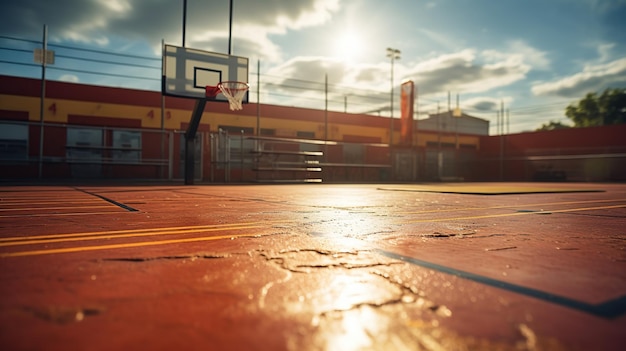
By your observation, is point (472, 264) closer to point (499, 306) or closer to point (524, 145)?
point (499, 306)

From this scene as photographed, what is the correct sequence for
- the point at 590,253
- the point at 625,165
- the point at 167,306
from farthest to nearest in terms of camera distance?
the point at 625,165
the point at 590,253
the point at 167,306

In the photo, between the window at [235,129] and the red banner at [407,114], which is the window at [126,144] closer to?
the window at [235,129]

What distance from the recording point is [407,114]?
1925cm

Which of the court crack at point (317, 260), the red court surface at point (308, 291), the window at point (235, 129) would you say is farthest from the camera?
the window at point (235, 129)

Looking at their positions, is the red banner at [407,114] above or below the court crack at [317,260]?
above

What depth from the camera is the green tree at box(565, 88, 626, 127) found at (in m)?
28.8

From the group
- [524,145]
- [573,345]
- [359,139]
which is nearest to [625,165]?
[524,145]

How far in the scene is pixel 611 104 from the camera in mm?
28984

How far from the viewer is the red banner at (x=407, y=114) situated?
19.2 meters

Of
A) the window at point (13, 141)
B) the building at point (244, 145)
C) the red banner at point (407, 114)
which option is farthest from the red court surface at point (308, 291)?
the red banner at point (407, 114)

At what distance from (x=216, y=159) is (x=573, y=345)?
12271 millimetres

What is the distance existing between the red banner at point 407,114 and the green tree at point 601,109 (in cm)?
2016

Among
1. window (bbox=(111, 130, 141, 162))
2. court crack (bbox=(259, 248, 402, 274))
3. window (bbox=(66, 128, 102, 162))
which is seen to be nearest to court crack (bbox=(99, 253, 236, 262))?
court crack (bbox=(259, 248, 402, 274))

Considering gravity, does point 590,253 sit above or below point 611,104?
below
